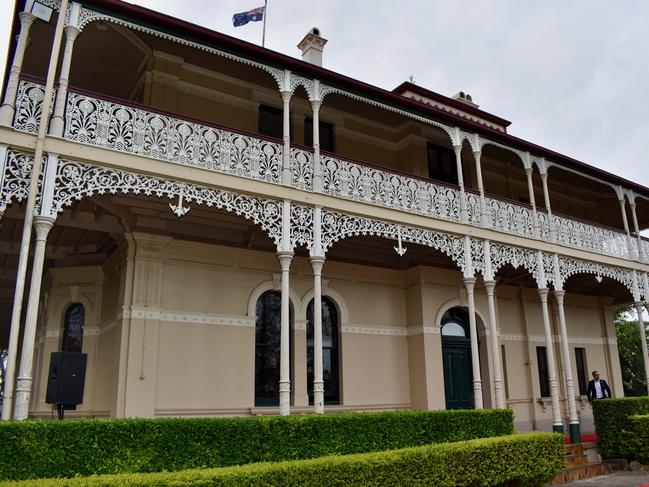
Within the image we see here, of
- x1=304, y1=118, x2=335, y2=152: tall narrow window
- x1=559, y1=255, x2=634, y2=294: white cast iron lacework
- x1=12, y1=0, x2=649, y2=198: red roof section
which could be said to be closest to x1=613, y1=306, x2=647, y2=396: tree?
x1=559, y1=255, x2=634, y2=294: white cast iron lacework

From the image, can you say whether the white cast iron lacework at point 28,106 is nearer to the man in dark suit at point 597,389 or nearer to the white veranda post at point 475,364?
the white veranda post at point 475,364

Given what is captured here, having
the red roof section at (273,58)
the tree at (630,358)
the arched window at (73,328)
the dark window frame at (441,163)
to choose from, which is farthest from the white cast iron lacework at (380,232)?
the tree at (630,358)

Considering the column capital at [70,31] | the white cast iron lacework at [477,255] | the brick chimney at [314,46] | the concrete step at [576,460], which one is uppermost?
the brick chimney at [314,46]

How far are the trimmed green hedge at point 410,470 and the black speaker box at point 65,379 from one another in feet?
6.10

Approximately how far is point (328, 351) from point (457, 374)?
3846mm

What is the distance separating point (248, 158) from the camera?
404 inches

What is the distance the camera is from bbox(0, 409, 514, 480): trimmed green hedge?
6629 mm

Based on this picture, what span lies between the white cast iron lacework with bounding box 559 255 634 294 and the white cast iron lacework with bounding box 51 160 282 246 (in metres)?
8.32

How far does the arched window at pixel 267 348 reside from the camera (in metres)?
12.2

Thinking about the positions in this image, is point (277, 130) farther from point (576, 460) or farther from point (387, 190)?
point (576, 460)

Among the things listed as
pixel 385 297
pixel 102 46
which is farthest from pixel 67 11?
pixel 385 297

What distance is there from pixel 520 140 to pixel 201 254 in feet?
27.7

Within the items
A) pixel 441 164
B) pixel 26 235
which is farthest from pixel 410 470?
pixel 441 164

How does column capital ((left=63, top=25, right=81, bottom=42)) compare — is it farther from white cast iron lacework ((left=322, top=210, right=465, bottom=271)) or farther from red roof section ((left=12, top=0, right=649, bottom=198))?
white cast iron lacework ((left=322, top=210, right=465, bottom=271))
